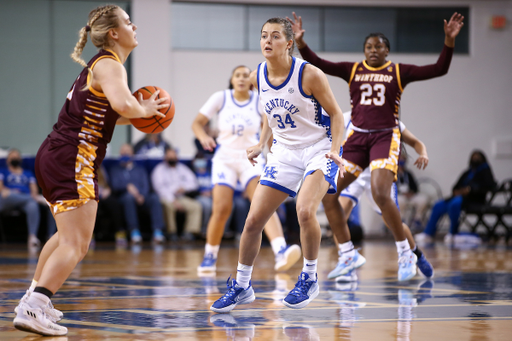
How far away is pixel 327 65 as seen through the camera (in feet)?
16.7

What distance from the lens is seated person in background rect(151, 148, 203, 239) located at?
1032 cm

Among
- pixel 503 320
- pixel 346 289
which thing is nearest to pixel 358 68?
pixel 346 289

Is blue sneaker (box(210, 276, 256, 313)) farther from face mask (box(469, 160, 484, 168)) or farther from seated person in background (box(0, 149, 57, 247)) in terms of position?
face mask (box(469, 160, 484, 168))

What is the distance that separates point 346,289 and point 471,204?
271 inches

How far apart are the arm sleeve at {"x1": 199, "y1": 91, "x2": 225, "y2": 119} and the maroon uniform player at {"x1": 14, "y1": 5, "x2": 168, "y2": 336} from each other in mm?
2776

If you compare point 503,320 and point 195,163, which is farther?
point 195,163

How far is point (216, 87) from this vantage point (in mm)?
13367

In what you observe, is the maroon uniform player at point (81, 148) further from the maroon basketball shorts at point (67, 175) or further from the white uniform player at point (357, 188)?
the white uniform player at point (357, 188)

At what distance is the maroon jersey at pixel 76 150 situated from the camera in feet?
9.77

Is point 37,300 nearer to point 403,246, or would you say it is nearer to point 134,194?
point 403,246

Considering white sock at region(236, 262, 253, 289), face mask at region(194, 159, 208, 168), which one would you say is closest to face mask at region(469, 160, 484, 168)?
face mask at region(194, 159, 208, 168)

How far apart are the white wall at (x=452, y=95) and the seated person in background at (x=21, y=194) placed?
4.10 m

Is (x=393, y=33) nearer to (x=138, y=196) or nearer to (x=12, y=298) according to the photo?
(x=138, y=196)

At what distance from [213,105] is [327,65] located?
136 centimetres
